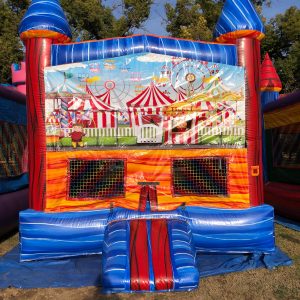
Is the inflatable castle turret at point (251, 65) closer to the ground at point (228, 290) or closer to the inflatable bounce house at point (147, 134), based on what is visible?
the inflatable bounce house at point (147, 134)

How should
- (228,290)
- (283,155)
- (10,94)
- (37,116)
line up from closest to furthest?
(228,290), (37,116), (10,94), (283,155)

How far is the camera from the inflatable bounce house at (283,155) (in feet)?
19.8

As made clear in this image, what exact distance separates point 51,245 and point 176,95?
2367 mm

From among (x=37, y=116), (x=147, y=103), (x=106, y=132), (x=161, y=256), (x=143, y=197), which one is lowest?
(x=161, y=256)

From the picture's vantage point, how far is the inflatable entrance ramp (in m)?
3.39

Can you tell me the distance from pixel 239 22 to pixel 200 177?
2.06 m

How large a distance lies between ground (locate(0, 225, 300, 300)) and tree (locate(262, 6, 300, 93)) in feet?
60.9

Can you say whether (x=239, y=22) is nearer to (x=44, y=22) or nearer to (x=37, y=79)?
(x=44, y=22)

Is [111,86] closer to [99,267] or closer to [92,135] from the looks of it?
[92,135]

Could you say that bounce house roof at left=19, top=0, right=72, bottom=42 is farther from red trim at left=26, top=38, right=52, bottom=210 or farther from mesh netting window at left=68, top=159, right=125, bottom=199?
mesh netting window at left=68, top=159, right=125, bottom=199

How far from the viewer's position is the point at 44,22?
14.3ft

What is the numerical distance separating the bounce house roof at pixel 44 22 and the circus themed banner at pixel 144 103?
46 centimetres

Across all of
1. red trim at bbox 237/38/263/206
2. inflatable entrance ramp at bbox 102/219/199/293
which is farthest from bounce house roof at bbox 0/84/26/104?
red trim at bbox 237/38/263/206

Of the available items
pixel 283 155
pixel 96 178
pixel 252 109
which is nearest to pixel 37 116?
pixel 96 178
